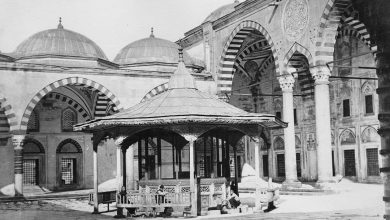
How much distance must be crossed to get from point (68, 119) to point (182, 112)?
1317 centimetres

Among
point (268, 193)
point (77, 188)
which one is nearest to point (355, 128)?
point (268, 193)

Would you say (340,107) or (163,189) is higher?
(340,107)

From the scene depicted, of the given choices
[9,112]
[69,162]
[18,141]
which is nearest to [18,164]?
[18,141]

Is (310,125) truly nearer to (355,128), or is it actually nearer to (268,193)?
(355,128)

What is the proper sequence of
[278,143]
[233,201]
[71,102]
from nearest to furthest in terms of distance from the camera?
[233,201]
[71,102]
[278,143]

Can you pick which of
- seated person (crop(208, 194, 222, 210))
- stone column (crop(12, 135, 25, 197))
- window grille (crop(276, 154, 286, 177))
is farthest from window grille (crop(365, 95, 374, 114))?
stone column (crop(12, 135, 25, 197))

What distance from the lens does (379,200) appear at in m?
12.2

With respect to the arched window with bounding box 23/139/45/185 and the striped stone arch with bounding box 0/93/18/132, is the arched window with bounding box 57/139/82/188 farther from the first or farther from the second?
the striped stone arch with bounding box 0/93/18/132

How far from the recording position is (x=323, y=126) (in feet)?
48.7

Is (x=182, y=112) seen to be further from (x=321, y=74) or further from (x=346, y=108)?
(x=346, y=108)

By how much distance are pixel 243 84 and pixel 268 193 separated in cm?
1347

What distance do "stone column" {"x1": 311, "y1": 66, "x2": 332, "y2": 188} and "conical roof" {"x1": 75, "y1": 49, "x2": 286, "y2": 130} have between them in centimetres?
329

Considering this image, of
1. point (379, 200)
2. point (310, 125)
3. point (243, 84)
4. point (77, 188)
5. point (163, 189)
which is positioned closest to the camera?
point (163, 189)

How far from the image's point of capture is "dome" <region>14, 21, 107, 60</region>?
22127 mm
